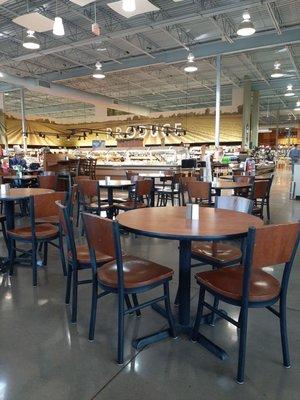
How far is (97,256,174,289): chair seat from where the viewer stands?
2.02 metres

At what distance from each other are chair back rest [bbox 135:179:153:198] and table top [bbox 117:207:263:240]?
2111mm

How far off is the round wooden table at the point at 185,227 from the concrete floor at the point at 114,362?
379 mm

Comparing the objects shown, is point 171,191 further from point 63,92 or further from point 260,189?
point 63,92

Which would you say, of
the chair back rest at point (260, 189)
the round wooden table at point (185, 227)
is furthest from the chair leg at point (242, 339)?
the chair back rest at point (260, 189)

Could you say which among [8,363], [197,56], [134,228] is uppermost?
[197,56]

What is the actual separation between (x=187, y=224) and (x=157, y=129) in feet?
44.4

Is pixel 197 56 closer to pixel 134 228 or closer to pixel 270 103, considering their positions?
pixel 134 228

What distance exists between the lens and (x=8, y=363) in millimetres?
2012

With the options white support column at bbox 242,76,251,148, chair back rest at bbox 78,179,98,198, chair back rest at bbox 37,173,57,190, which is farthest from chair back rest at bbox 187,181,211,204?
white support column at bbox 242,76,251,148

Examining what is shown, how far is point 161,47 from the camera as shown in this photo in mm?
10031

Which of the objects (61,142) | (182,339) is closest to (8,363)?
(182,339)

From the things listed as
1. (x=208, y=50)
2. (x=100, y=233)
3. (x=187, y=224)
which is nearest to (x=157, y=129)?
(x=208, y=50)

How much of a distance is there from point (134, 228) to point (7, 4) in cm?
747

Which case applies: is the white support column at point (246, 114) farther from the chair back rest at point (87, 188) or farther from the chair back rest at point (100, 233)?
the chair back rest at point (100, 233)
